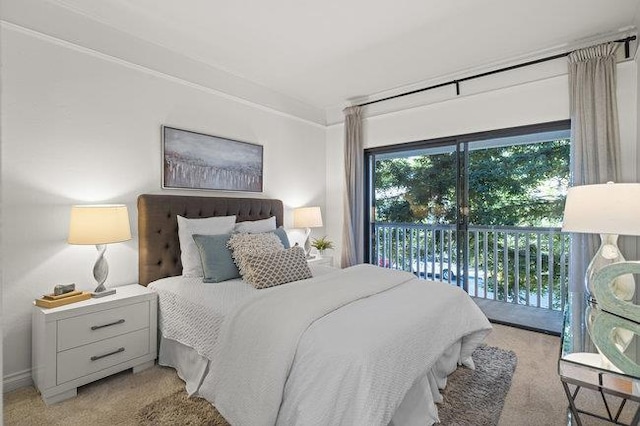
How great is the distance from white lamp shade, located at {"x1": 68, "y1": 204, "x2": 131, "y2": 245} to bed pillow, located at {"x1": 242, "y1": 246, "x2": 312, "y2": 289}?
0.94 m

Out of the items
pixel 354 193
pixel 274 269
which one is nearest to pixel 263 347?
pixel 274 269

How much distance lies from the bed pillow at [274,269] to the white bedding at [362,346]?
100mm

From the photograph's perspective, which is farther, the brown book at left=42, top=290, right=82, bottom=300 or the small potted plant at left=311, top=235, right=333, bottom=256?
the small potted plant at left=311, top=235, right=333, bottom=256

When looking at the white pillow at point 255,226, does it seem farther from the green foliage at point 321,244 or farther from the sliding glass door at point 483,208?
the sliding glass door at point 483,208

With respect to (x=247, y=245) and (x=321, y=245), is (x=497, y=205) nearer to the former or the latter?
(x=321, y=245)

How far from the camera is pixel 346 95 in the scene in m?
4.34

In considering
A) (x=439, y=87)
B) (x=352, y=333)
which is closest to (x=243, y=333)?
(x=352, y=333)

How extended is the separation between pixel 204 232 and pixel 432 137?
2.70 meters

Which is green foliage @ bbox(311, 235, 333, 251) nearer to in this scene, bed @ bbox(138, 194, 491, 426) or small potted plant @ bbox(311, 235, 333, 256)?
small potted plant @ bbox(311, 235, 333, 256)

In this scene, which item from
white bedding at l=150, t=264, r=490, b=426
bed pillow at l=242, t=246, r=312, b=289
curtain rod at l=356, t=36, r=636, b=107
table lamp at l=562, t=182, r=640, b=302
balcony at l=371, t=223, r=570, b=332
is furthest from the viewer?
balcony at l=371, t=223, r=570, b=332

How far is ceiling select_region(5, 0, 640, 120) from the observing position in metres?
2.51

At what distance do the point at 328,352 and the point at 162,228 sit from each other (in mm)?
2018

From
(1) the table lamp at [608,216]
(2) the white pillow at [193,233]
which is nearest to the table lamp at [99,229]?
(2) the white pillow at [193,233]

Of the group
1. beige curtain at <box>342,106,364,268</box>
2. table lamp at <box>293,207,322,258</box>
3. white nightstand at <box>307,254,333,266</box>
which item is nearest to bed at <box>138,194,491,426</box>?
white nightstand at <box>307,254,333,266</box>
